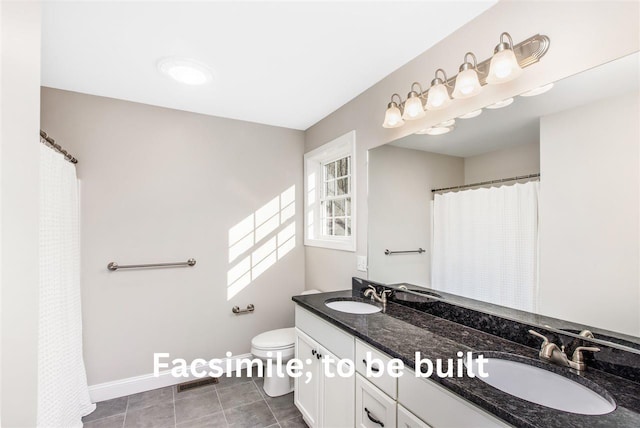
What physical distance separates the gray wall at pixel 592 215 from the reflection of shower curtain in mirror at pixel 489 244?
2.3 inches

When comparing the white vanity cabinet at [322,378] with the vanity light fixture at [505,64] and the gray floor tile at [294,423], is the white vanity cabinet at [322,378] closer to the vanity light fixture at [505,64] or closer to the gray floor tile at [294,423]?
the gray floor tile at [294,423]

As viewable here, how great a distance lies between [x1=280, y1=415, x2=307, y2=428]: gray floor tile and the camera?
1.95m

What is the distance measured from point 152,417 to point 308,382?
1.14m

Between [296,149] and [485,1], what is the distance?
2.00 m

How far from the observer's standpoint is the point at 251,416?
205 cm

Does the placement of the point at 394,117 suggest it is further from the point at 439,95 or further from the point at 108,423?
the point at 108,423

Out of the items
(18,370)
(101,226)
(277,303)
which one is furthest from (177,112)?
(18,370)

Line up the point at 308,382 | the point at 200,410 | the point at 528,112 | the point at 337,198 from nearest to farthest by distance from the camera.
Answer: the point at 528,112 < the point at 308,382 < the point at 200,410 < the point at 337,198

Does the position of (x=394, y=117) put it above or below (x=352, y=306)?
above

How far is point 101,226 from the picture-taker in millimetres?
2260

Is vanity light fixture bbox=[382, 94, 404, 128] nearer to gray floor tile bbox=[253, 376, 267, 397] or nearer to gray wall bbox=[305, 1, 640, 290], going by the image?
gray wall bbox=[305, 1, 640, 290]

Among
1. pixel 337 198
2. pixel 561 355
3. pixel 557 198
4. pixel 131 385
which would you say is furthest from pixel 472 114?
pixel 131 385

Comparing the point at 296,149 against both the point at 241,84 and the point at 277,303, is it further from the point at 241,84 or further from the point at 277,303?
the point at 277,303

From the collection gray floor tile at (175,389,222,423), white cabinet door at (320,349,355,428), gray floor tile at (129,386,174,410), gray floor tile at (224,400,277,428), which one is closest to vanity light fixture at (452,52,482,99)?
white cabinet door at (320,349,355,428)
